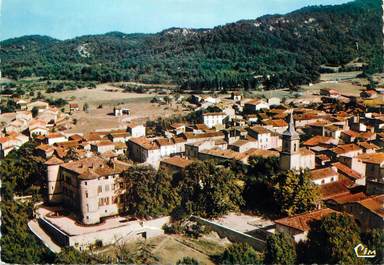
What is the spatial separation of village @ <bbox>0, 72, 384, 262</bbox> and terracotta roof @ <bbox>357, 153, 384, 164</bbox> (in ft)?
A: 0.16

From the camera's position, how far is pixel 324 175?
24.0 m

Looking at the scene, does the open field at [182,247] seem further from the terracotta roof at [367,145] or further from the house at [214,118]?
the house at [214,118]

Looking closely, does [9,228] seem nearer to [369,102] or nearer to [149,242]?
[149,242]

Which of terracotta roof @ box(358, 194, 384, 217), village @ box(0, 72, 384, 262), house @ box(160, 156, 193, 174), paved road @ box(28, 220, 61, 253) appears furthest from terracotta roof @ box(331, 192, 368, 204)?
paved road @ box(28, 220, 61, 253)

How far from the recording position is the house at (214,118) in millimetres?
44375

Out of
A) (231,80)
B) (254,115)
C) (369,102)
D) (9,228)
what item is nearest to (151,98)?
(231,80)

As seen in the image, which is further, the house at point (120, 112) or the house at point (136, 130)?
the house at point (120, 112)

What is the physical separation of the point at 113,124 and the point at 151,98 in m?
18.6

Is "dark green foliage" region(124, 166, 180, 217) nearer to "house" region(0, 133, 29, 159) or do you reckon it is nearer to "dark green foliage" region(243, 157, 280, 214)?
"dark green foliage" region(243, 157, 280, 214)

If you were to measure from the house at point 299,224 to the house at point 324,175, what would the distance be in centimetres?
358

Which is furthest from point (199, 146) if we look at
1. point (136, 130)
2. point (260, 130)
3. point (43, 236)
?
point (43, 236)

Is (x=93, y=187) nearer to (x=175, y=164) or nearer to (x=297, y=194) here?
(x=175, y=164)

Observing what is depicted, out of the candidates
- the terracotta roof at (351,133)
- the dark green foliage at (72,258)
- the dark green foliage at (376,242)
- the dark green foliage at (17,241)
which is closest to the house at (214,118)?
the terracotta roof at (351,133)

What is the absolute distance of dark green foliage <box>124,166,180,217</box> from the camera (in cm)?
2261
